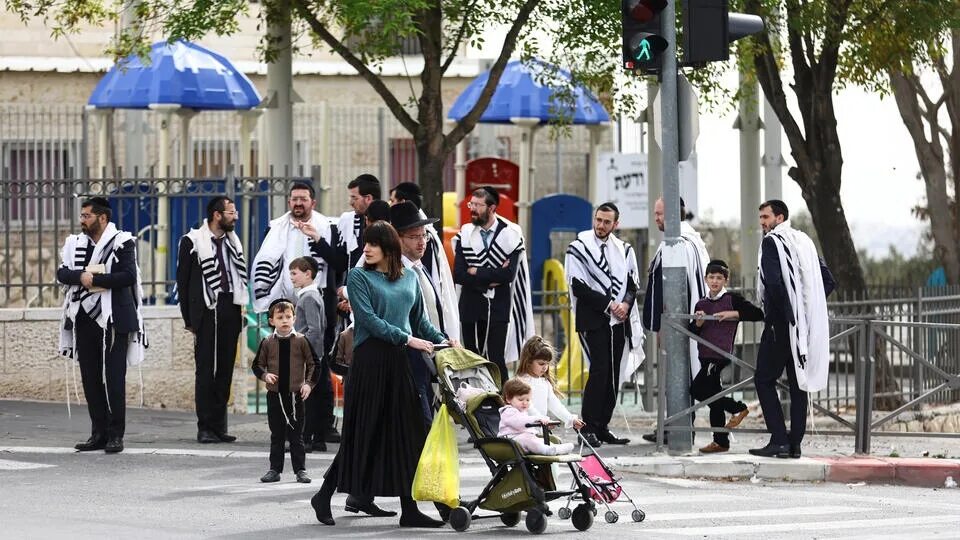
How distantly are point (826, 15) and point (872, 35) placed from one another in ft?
3.09

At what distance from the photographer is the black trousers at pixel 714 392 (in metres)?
15.0

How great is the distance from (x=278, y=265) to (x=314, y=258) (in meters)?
0.30

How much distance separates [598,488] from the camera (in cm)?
1125

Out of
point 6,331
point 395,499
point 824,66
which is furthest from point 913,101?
point 395,499

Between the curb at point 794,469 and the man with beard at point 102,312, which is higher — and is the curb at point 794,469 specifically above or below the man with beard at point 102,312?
below

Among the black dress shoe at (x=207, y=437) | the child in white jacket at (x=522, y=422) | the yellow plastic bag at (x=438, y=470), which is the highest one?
the child in white jacket at (x=522, y=422)

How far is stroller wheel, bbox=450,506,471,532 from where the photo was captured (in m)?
10.9

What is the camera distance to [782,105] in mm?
20984

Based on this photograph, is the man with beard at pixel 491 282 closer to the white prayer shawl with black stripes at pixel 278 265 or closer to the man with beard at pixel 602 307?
the man with beard at pixel 602 307

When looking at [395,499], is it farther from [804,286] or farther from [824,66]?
[824,66]

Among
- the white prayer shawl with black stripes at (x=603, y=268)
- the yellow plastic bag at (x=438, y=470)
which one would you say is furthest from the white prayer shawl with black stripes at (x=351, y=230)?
the yellow plastic bag at (x=438, y=470)

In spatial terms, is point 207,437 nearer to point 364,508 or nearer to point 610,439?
point 610,439

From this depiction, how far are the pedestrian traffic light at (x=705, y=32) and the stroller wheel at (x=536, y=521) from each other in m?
4.53

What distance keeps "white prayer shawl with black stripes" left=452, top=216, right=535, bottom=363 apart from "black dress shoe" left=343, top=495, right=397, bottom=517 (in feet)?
13.2
